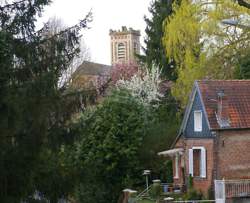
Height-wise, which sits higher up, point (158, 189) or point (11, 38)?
point (11, 38)

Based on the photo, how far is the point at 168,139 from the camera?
3722 cm

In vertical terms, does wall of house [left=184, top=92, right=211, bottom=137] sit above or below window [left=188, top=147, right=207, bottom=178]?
above

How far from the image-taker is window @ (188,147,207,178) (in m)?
30.5

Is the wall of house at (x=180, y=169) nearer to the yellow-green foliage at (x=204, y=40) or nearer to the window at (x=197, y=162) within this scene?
the window at (x=197, y=162)

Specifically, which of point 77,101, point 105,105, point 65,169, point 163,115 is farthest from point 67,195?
point 163,115

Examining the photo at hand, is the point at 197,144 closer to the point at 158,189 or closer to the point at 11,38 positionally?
the point at 158,189

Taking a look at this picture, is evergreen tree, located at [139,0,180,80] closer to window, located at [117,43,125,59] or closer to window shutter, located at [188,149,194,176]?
window shutter, located at [188,149,194,176]

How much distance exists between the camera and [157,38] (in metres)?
52.7

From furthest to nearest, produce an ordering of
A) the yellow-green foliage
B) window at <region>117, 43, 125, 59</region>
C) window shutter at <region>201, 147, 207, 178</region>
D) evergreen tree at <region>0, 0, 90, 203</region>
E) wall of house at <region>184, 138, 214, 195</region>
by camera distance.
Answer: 1. window at <region>117, 43, 125, 59</region>
2. the yellow-green foliage
3. window shutter at <region>201, 147, 207, 178</region>
4. wall of house at <region>184, 138, 214, 195</region>
5. evergreen tree at <region>0, 0, 90, 203</region>

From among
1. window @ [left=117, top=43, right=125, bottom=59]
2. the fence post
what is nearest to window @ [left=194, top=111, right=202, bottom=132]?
the fence post

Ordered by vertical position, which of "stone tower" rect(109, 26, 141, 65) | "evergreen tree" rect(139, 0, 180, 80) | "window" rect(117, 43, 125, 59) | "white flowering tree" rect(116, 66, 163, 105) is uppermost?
"stone tower" rect(109, 26, 141, 65)

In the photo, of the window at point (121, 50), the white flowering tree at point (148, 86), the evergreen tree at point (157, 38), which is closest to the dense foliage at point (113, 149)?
the white flowering tree at point (148, 86)

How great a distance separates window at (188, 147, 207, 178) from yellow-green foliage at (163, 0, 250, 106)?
19.4ft

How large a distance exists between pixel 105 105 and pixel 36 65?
20.1 m
